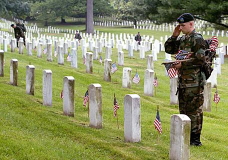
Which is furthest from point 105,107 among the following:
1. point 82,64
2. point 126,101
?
point 82,64

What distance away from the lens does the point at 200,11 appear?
3241 cm

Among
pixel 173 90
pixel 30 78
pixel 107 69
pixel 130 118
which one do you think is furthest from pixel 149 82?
pixel 130 118

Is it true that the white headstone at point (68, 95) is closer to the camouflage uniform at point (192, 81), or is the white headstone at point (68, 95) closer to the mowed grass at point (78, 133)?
the mowed grass at point (78, 133)

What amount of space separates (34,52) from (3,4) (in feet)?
88.9

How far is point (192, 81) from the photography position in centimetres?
Result: 812

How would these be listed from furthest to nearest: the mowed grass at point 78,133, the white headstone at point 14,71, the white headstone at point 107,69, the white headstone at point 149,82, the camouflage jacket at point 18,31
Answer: the camouflage jacket at point 18,31 < the white headstone at point 107,69 < the white headstone at point 149,82 < the white headstone at point 14,71 < the mowed grass at point 78,133

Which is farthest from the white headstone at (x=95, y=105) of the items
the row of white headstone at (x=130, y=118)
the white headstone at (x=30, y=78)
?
the white headstone at (x=30, y=78)

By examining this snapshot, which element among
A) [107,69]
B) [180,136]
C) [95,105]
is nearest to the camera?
[180,136]

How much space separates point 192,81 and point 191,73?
0.40 ft

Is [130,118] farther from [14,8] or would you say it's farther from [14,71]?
[14,8]

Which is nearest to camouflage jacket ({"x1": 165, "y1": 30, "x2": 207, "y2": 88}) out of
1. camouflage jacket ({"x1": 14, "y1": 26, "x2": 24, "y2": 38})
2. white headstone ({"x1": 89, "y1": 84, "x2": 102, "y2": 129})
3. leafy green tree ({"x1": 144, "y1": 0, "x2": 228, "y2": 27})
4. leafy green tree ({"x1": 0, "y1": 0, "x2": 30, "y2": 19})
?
white headstone ({"x1": 89, "y1": 84, "x2": 102, "y2": 129})

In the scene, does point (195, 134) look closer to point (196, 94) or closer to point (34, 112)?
point (196, 94)

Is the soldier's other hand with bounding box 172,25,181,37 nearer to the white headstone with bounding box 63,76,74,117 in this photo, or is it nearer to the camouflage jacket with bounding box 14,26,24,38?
the white headstone with bounding box 63,76,74,117

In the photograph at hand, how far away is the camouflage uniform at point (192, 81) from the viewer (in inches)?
317
